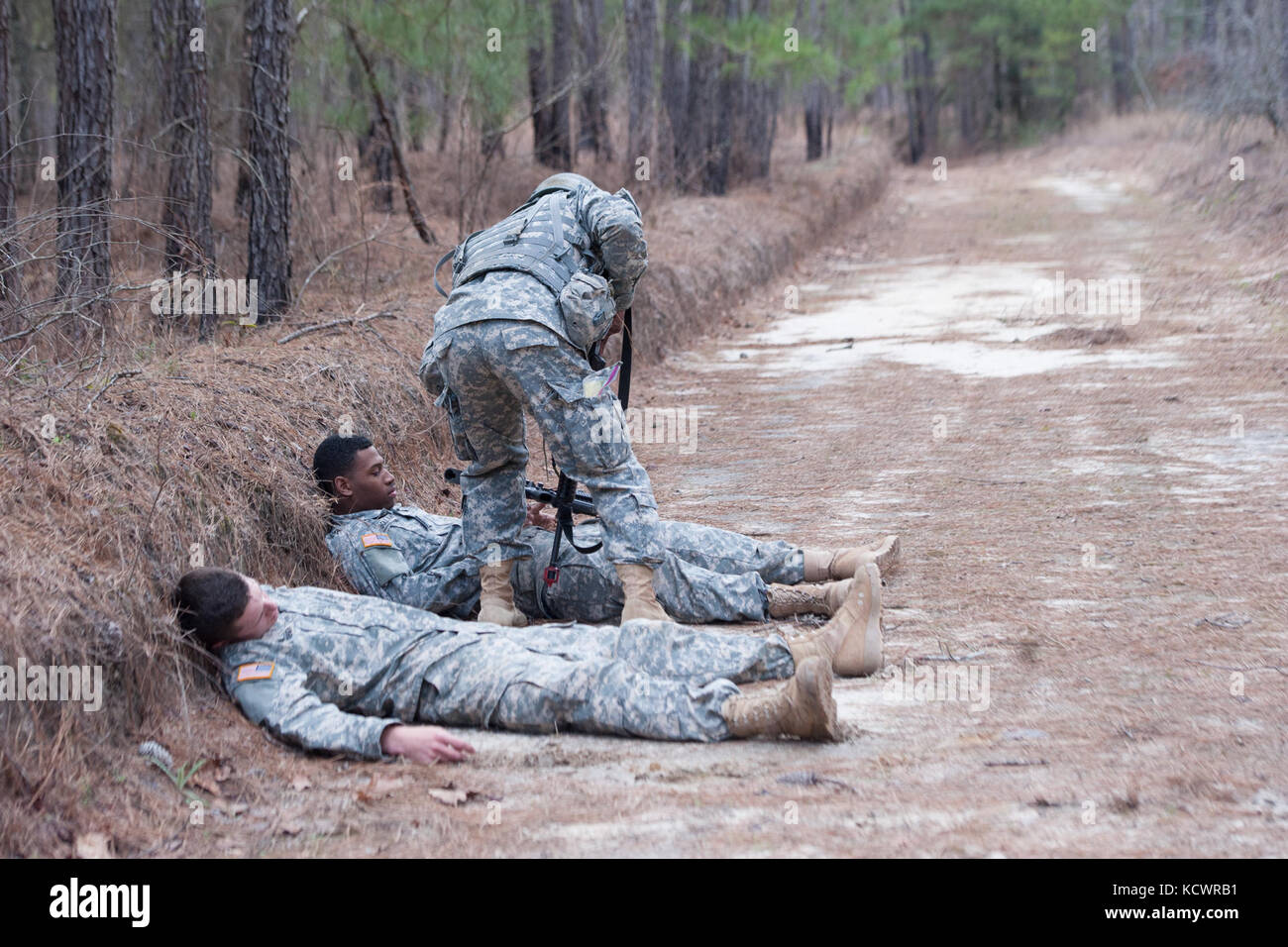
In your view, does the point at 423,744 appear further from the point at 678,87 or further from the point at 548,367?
the point at 678,87

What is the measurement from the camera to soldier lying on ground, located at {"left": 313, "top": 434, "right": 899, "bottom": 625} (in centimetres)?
441

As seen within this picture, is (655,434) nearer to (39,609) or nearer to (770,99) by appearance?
(39,609)

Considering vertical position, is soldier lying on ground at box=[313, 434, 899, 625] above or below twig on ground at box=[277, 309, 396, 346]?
below

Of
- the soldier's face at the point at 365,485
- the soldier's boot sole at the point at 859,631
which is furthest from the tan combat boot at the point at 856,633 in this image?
the soldier's face at the point at 365,485

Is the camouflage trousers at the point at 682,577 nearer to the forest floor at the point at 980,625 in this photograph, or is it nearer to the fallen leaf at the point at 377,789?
the forest floor at the point at 980,625

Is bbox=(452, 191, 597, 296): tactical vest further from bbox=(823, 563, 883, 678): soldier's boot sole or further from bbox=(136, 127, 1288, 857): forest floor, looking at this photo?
bbox=(136, 127, 1288, 857): forest floor

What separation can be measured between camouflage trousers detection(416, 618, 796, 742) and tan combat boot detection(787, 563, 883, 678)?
0.16 m

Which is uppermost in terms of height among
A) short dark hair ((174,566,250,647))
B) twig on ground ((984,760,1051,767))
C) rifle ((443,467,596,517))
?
rifle ((443,467,596,517))

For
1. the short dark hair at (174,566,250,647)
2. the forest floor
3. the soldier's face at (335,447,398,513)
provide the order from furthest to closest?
the soldier's face at (335,447,398,513) < the short dark hair at (174,566,250,647) < the forest floor

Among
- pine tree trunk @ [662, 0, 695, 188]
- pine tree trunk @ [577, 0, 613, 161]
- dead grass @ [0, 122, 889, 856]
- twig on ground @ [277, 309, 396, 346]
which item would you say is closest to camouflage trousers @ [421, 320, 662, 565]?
dead grass @ [0, 122, 889, 856]

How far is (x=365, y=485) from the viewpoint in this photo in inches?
185

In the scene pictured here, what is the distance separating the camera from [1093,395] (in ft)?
26.9

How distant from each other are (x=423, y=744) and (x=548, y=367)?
143cm
